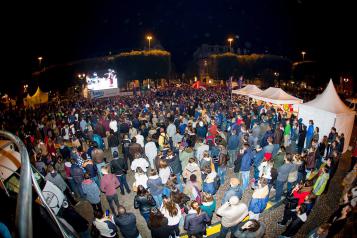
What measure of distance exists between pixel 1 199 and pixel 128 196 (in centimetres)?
596

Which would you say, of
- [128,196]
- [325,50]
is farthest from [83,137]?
[325,50]

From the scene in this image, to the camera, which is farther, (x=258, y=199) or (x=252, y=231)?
(x=258, y=199)

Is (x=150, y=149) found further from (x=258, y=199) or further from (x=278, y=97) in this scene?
(x=278, y=97)

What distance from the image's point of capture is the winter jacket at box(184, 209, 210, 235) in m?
4.77

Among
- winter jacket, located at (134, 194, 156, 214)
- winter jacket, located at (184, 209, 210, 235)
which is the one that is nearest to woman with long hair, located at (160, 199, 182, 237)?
winter jacket, located at (184, 209, 210, 235)

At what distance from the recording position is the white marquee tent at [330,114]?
1076 centimetres

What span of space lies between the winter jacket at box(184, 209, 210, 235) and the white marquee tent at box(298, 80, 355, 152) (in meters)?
9.06

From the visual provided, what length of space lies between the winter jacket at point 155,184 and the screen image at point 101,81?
27541 mm

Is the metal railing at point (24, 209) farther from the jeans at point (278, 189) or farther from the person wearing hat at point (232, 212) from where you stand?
the jeans at point (278, 189)

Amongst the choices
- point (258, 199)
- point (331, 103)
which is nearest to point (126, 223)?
point (258, 199)

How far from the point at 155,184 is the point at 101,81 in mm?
28508

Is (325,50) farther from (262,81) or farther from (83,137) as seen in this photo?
(83,137)

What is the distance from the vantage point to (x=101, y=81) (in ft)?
105

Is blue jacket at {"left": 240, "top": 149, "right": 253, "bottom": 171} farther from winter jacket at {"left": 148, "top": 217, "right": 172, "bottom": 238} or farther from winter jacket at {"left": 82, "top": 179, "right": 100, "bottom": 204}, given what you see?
winter jacket at {"left": 82, "top": 179, "right": 100, "bottom": 204}
